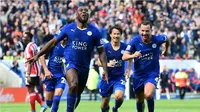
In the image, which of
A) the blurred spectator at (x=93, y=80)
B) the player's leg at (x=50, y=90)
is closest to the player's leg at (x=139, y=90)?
the player's leg at (x=50, y=90)

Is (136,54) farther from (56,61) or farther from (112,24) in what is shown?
(112,24)

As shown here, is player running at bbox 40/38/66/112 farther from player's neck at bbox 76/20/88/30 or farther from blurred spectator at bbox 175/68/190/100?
blurred spectator at bbox 175/68/190/100

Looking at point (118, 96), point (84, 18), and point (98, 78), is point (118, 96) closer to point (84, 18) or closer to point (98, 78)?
point (84, 18)

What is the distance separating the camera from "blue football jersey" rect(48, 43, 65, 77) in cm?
2103

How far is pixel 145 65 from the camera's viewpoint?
757 inches

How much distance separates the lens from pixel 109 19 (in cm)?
4178

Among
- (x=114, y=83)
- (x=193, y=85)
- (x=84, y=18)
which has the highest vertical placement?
(x=84, y=18)

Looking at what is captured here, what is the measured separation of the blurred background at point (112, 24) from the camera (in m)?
37.3

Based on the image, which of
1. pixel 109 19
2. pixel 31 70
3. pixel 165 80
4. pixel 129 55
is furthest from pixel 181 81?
pixel 129 55

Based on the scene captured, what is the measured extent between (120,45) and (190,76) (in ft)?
71.2

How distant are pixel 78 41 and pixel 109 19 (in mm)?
24318

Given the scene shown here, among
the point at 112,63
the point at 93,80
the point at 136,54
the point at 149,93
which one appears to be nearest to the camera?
the point at 136,54

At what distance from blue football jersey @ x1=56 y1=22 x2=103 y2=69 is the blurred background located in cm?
1783

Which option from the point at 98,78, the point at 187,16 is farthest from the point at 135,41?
the point at 187,16
